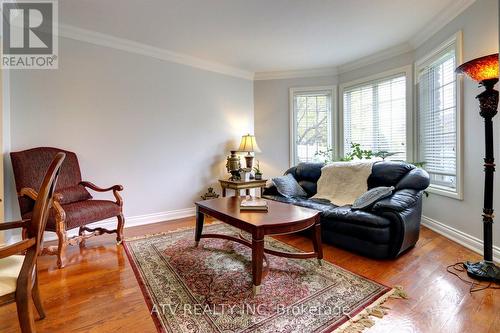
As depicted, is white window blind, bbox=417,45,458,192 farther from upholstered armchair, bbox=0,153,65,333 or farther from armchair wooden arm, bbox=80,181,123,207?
armchair wooden arm, bbox=80,181,123,207

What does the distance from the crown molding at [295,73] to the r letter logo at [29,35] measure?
316 cm

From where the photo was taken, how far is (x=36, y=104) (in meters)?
2.87

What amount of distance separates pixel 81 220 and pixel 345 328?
2424 mm

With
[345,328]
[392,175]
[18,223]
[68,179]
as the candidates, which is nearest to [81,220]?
[68,179]

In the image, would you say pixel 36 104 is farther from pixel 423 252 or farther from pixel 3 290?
pixel 423 252

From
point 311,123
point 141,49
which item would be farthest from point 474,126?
point 141,49

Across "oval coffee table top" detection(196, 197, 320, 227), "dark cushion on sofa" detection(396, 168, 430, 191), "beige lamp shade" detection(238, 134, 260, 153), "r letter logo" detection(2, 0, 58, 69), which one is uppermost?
"r letter logo" detection(2, 0, 58, 69)

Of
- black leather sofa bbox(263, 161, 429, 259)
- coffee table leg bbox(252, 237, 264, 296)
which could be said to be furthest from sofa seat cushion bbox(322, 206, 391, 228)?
coffee table leg bbox(252, 237, 264, 296)

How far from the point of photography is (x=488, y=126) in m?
2.04

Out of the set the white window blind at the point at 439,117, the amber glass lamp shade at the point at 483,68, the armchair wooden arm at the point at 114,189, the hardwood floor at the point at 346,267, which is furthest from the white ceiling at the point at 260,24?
the hardwood floor at the point at 346,267

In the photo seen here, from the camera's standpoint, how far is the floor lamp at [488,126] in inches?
75.5

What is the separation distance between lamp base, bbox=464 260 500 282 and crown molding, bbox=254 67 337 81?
3.65m

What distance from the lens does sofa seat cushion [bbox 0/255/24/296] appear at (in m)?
1.16

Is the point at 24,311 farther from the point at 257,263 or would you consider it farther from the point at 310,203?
the point at 310,203
